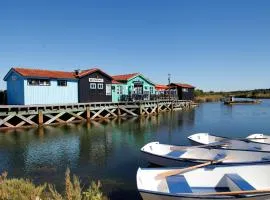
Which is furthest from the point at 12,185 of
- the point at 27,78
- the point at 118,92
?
the point at 118,92

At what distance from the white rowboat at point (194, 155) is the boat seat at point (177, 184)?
Answer: 1.94 m

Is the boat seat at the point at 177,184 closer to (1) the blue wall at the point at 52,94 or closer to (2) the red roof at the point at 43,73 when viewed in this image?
(1) the blue wall at the point at 52,94

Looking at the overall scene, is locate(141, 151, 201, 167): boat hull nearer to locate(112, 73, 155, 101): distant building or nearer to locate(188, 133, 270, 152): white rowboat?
locate(188, 133, 270, 152): white rowboat

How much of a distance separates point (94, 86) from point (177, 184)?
90.6 feet

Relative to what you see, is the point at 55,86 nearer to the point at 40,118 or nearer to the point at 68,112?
the point at 68,112

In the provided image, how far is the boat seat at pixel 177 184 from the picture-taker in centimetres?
806

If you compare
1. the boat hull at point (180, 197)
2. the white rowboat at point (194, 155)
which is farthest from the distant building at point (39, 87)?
the boat hull at point (180, 197)

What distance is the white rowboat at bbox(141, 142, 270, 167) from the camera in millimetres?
11023

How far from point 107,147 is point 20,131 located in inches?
389

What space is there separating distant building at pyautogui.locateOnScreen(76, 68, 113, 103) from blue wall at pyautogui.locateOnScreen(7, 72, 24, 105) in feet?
22.4

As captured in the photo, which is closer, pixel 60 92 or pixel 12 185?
pixel 12 185

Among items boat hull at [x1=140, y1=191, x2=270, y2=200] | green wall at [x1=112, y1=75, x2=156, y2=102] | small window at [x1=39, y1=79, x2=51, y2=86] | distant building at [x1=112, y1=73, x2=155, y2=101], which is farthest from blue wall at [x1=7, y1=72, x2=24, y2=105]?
boat hull at [x1=140, y1=191, x2=270, y2=200]

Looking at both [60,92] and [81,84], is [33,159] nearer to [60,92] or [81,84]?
[60,92]

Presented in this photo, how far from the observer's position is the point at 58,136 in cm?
2202
